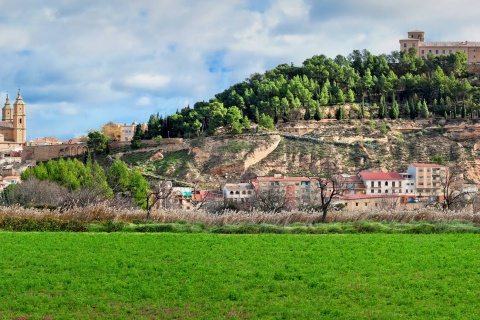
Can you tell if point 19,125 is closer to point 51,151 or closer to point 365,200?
point 51,151

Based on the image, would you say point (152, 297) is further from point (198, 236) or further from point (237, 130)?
point (237, 130)

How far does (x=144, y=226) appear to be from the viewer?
75.4ft

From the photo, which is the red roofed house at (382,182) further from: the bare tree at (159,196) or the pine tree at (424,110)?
the pine tree at (424,110)

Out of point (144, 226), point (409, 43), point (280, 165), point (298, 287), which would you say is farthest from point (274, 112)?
point (298, 287)

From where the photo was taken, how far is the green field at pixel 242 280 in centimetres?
1152

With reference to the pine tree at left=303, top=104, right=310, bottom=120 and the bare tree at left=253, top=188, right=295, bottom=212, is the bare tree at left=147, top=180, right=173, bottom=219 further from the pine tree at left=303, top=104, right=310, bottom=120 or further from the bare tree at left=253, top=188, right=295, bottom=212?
the pine tree at left=303, top=104, right=310, bottom=120

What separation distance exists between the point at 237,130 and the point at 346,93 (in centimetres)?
1713

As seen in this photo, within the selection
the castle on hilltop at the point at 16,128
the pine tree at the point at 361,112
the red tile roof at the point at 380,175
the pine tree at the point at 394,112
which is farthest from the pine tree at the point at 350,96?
the castle on hilltop at the point at 16,128

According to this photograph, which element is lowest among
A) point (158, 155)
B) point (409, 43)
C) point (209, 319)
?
point (209, 319)

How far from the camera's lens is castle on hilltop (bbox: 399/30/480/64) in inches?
3538

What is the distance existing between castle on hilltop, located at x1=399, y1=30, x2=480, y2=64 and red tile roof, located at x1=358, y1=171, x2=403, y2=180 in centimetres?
3807

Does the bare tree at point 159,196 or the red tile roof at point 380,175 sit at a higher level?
the red tile roof at point 380,175

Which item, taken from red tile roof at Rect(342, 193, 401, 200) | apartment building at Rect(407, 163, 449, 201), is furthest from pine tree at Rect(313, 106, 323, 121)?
red tile roof at Rect(342, 193, 401, 200)

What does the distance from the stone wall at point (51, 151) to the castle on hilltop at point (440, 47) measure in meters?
45.1
